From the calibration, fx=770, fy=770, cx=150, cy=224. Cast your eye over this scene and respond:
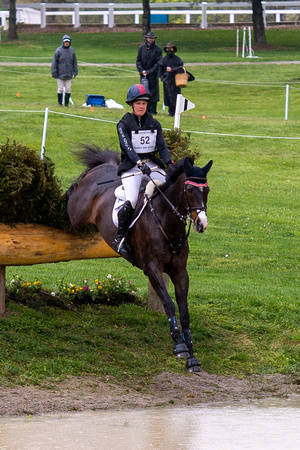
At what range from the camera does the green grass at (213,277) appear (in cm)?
836

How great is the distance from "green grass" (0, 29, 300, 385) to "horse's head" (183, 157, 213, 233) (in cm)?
197

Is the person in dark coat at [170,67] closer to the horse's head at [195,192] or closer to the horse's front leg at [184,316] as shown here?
the horse's front leg at [184,316]

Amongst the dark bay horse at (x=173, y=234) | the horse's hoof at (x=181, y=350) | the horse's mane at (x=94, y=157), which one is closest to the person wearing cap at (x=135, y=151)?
the dark bay horse at (x=173, y=234)

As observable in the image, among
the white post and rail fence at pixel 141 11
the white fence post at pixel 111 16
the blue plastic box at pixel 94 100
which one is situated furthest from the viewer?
the white fence post at pixel 111 16

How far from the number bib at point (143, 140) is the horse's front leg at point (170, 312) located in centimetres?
141

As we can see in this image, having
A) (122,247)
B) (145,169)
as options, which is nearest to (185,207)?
(145,169)

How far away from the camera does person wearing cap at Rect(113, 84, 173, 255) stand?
8156 millimetres

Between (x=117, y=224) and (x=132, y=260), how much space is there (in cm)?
44

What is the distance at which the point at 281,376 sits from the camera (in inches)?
332

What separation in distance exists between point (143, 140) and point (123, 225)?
3.21 feet

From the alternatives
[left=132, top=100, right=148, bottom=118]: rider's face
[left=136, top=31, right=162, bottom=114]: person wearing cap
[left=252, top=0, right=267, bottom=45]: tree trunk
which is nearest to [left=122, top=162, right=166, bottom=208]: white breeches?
[left=132, top=100, right=148, bottom=118]: rider's face

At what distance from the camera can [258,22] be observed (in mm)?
45844

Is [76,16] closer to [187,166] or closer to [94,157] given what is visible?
[94,157]

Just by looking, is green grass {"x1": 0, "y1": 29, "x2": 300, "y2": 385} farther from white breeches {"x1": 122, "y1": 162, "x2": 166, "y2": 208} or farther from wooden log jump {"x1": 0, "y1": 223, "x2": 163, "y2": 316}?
white breeches {"x1": 122, "y1": 162, "x2": 166, "y2": 208}
